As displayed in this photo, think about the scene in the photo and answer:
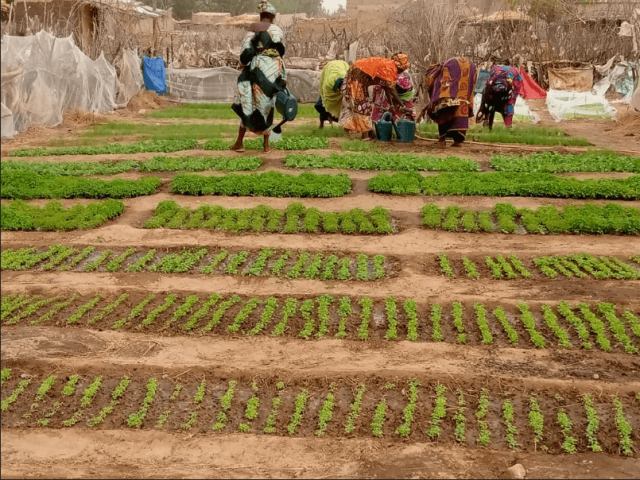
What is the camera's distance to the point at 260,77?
35.0 feet

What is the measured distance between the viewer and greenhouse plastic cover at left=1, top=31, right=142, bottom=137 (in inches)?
547

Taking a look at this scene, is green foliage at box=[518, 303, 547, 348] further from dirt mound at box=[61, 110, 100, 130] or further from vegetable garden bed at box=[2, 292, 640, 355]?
dirt mound at box=[61, 110, 100, 130]

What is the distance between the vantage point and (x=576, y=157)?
11.1 m

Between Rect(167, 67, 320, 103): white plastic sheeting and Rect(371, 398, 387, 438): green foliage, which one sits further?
Rect(167, 67, 320, 103): white plastic sheeting

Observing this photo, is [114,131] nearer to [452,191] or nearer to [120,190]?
[120,190]

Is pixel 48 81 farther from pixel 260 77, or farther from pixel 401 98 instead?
pixel 401 98

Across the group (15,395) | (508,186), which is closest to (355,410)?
(15,395)

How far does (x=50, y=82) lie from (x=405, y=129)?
7.49m

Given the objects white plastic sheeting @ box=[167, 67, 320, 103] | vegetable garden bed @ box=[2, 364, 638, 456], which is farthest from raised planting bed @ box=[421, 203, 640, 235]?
white plastic sheeting @ box=[167, 67, 320, 103]

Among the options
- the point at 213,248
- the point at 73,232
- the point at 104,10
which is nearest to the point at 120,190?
the point at 73,232

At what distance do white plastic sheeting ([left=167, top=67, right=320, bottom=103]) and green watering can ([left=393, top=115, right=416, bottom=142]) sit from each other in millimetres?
9127

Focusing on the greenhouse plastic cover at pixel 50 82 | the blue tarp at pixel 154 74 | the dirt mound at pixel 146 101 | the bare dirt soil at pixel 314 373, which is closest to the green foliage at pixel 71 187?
the bare dirt soil at pixel 314 373

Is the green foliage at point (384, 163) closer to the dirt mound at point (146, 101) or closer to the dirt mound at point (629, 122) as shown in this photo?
the dirt mound at point (629, 122)

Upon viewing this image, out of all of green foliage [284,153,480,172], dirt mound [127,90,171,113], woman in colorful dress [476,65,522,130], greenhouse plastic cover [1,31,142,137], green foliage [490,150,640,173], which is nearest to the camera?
green foliage [490,150,640,173]
